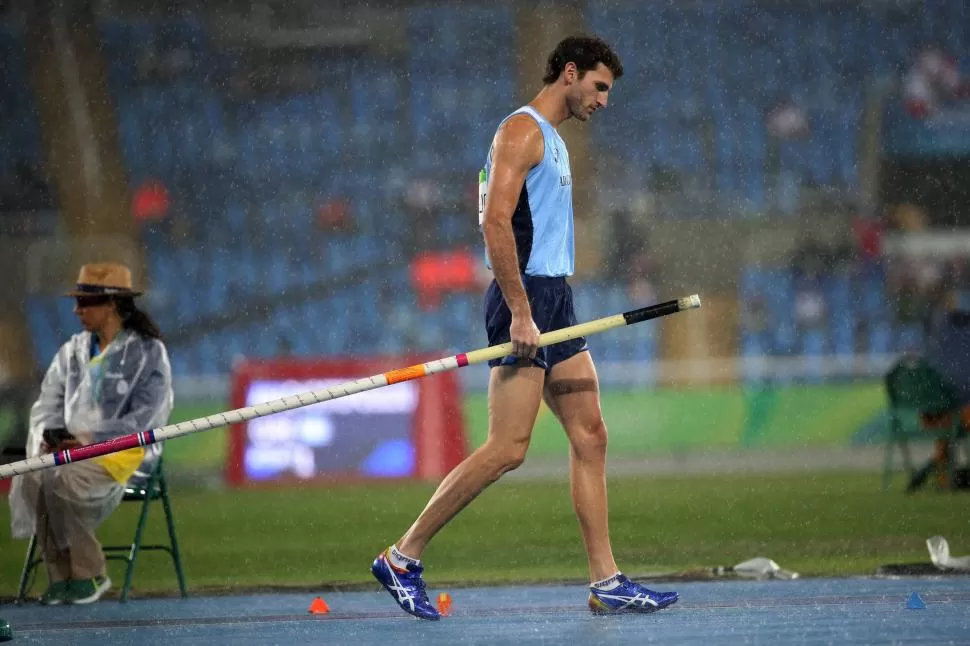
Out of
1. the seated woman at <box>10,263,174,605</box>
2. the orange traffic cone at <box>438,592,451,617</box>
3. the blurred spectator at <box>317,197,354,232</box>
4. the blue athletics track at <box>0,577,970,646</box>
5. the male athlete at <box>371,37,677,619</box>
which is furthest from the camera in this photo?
the blurred spectator at <box>317,197,354,232</box>

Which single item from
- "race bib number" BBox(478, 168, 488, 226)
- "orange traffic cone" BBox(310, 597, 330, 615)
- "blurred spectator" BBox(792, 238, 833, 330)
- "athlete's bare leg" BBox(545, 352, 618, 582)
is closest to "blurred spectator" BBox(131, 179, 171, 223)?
"blurred spectator" BBox(792, 238, 833, 330)

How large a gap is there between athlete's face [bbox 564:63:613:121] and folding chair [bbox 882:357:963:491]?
6388 millimetres

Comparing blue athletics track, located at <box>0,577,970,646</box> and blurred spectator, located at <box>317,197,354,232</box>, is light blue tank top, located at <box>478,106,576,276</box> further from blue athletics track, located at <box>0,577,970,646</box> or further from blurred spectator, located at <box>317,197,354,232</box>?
blurred spectator, located at <box>317,197,354,232</box>

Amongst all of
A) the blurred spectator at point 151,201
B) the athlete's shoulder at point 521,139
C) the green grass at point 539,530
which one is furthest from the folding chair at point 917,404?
the blurred spectator at point 151,201

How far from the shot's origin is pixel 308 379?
512 inches

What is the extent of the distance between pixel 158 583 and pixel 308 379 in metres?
5.13

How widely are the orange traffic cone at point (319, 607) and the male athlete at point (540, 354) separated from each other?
27.0 inches

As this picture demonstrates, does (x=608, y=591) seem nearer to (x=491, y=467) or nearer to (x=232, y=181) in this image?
(x=491, y=467)

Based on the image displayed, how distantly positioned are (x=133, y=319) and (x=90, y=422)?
0.53 meters

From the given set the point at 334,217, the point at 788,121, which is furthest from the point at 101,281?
the point at 788,121

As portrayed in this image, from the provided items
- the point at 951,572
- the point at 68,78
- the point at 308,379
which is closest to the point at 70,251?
the point at 68,78

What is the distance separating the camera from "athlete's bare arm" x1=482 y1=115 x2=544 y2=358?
5605mm

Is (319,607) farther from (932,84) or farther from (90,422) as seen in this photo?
(932,84)

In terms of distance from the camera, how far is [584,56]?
5.87m
